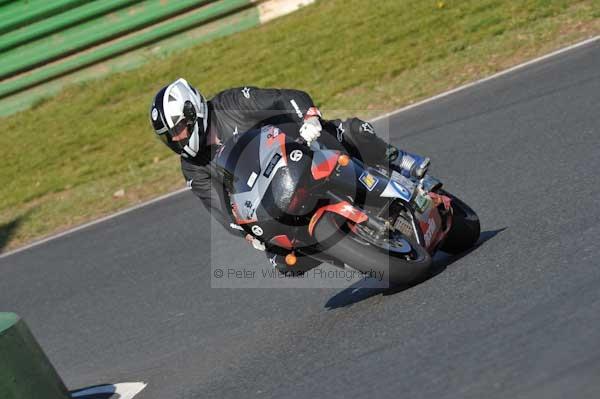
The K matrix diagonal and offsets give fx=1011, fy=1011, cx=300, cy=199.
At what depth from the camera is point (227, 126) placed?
6746mm

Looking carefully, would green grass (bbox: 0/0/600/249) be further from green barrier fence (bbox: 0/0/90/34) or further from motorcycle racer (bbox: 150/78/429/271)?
motorcycle racer (bbox: 150/78/429/271)

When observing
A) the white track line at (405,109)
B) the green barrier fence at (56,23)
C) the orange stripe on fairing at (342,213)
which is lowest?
the white track line at (405,109)

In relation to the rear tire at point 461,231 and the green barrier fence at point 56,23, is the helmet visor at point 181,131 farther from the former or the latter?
the green barrier fence at point 56,23

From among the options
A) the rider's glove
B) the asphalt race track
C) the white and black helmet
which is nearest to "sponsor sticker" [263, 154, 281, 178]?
the rider's glove

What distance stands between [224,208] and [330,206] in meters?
0.97

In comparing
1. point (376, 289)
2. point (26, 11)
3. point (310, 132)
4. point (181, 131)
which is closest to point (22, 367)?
point (181, 131)

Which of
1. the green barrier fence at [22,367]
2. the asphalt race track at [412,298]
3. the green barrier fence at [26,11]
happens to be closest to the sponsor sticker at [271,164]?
the asphalt race track at [412,298]

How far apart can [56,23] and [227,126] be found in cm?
914

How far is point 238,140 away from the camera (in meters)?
6.02

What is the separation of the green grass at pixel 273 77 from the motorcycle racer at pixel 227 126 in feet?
17.0

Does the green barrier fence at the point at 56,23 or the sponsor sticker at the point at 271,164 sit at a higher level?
the green barrier fence at the point at 56,23

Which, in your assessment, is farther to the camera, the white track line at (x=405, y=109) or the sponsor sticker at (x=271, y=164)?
the white track line at (x=405, y=109)

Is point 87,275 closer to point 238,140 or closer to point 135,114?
point 238,140

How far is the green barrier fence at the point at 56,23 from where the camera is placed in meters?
15.0
